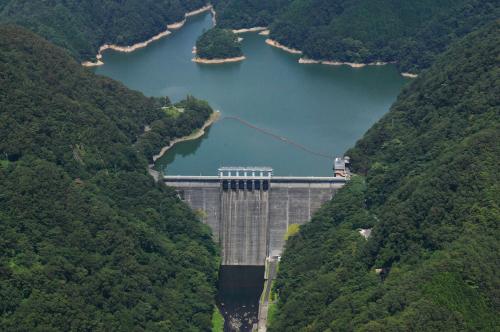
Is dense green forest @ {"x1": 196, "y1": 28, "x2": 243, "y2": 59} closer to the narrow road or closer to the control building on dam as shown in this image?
the control building on dam

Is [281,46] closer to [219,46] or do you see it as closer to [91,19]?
[219,46]

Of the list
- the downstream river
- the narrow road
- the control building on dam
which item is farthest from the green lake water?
the narrow road

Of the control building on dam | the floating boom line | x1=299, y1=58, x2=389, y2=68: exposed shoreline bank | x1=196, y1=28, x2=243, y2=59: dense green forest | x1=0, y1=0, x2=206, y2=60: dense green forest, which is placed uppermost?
x1=0, y1=0, x2=206, y2=60: dense green forest

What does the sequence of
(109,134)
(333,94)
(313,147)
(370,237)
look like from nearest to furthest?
(370,237) → (109,134) → (313,147) → (333,94)

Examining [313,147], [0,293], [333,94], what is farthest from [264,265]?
[333,94]

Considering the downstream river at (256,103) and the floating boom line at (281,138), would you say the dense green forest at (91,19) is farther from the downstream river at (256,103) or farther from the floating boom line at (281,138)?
the floating boom line at (281,138)

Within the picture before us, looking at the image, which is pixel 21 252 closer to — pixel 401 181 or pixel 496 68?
pixel 401 181

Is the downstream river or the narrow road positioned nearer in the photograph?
the narrow road
